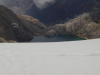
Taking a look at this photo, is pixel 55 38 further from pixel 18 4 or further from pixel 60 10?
pixel 18 4

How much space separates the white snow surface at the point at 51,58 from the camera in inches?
48.8

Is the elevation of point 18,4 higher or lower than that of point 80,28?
higher

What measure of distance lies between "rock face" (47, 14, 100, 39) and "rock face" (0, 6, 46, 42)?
0.13m

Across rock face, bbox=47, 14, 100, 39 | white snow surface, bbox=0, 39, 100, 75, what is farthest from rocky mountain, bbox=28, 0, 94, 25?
white snow surface, bbox=0, 39, 100, 75

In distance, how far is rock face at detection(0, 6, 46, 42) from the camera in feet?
5.49

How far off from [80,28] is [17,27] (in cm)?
56

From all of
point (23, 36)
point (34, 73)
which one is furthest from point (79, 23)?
point (34, 73)

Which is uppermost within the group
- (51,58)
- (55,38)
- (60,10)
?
(60,10)

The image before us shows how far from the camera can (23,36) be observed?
5.49 feet

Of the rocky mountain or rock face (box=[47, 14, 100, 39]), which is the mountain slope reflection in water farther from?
the rocky mountain

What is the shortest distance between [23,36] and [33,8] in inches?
10.3

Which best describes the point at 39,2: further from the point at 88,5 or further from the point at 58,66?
the point at 58,66

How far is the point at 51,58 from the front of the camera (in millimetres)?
1361

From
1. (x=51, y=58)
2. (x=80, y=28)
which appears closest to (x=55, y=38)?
(x=80, y=28)
